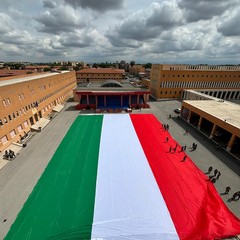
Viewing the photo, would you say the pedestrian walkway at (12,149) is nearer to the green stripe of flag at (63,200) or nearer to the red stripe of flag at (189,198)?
the green stripe of flag at (63,200)

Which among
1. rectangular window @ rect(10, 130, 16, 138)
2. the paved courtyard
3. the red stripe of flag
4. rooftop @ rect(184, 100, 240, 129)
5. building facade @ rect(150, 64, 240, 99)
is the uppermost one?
building facade @ rect(150, 64, 240, 99)

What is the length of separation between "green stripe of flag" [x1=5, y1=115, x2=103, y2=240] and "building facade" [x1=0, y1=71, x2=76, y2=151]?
9.59 meters

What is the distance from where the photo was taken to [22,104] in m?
29.4

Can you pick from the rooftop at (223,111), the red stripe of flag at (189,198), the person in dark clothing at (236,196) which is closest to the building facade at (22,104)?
the red stripe of flag at (189,198)

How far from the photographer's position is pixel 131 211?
14.5 m

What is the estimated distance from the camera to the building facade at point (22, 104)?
80.5 feet

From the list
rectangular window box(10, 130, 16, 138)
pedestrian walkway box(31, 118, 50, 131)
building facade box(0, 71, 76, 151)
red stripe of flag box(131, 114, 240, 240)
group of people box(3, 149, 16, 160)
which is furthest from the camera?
pedestrian walkway box(31, 118, 50, 131)

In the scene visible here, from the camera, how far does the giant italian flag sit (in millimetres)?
12812

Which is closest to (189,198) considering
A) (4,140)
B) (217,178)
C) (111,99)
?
(217,178)

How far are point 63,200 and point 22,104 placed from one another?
73.5 ft

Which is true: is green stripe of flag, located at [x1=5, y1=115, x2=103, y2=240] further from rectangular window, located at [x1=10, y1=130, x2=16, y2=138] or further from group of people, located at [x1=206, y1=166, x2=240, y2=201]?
group of people, located at [x1=206, y1=166, x2=240, y2=201]

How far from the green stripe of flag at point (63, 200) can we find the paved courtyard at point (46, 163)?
1.15 metres

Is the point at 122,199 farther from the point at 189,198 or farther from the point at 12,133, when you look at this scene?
the point at 12,133

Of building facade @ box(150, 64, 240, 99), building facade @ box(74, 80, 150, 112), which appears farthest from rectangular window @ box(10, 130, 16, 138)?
building facade @ box(150, 64, 240, 99)
